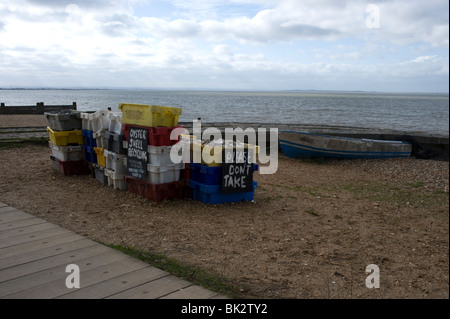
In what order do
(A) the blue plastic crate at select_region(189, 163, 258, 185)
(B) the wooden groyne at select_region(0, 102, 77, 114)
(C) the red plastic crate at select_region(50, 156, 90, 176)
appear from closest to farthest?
(A) the blue plastic crate at select_region(189, 163, 258, 185) < (C) the red plastic crate at select_region(50, 156, 90, 176) < (B) the wooden groyne at select_region(0, 102, 77, 114)

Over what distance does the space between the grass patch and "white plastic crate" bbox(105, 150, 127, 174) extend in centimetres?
369

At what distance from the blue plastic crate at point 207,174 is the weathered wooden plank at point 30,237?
10.2 feet

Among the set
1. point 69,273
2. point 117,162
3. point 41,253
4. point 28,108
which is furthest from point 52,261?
point 28,108

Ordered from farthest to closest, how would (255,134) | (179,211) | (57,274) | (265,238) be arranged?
(255,134) → (179,211) → (265,238) → (57,274)

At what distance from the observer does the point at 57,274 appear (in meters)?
3.73

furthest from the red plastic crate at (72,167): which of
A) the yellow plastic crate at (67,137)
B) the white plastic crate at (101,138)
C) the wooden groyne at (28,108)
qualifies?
the wooden groyne at (28,108)

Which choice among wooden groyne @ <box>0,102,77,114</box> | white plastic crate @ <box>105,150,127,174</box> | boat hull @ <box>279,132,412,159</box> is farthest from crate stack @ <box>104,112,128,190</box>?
wooden groyne @ <box>0,102,77,114</box>

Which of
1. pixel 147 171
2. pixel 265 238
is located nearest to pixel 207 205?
pixel 147 171

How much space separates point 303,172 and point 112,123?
625cm

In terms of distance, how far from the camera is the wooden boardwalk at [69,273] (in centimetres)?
337

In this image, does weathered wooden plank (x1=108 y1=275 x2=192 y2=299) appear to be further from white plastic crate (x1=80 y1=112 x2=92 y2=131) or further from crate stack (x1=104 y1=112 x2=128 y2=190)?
white plastic crate (x1=80 y1=112 x2=92 y2=131)

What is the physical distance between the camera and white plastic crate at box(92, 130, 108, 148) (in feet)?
29.0
